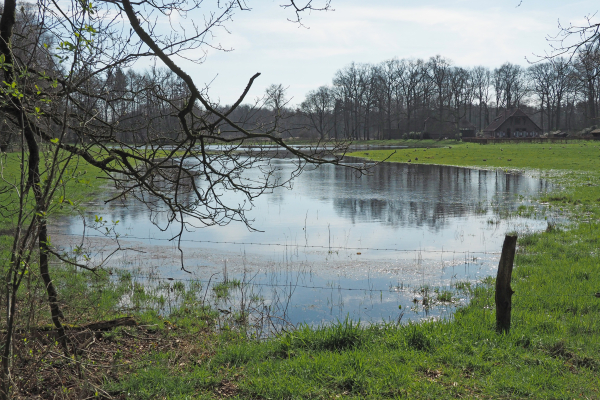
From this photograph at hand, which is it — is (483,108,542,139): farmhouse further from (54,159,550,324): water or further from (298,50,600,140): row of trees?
(54,159,550,324): water

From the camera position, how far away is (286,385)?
4797mm

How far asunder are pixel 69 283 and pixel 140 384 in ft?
15.4

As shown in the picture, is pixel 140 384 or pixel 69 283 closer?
pixel 140 384

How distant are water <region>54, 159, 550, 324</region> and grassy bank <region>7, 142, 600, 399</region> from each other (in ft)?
3.92

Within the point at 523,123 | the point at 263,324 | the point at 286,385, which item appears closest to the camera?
the point at 286,385

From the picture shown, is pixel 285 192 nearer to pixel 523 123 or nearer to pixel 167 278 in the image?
pixel 167 278

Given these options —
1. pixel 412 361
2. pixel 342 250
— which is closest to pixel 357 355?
pixel 412 361

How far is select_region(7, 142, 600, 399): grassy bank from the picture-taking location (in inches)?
186

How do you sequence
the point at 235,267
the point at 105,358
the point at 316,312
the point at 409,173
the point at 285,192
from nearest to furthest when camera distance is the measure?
the point at 105,358 → the point at 316,312 → the point at 235,267 → the point at 285,192 → the point at 409,173

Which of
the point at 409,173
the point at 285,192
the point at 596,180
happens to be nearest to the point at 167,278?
the point at 285,192

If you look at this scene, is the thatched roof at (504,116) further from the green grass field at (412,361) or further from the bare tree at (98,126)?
the bare tree at (98,126)

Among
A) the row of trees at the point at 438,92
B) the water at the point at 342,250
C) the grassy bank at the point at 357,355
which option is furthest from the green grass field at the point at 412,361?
the row of trees at the point at 438,92

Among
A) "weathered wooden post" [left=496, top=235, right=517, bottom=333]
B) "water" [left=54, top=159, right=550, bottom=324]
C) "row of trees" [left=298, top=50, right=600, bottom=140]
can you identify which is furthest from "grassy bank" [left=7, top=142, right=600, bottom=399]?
"row of trees" [left=298, top=50, right=600, bottom=140]

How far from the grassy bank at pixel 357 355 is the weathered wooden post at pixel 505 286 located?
0.51ft
